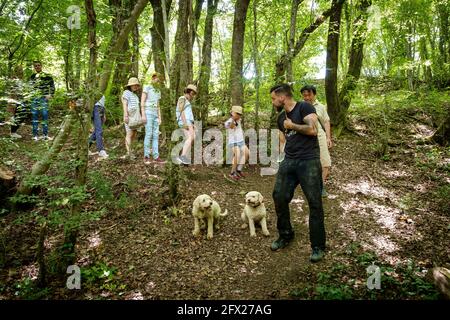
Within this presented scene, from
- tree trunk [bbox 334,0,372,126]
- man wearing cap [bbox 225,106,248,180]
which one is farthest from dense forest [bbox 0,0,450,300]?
tree trunk [bbox 334,0,372,126]

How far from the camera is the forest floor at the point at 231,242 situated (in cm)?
462

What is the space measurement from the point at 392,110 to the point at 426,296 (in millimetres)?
11285

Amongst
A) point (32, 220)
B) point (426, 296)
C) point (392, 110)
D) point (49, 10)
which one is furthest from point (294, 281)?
point (392, 110)

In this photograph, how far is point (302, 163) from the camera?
4.88 m

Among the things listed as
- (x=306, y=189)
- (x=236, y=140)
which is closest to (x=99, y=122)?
(x=236, y=140)

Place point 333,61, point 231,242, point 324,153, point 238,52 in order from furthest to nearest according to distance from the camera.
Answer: point 333,61 → point 238,52 → point 324,153 → point 231,242

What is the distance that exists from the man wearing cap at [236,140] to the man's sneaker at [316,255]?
3.65 m

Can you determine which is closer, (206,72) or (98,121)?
(98,121)

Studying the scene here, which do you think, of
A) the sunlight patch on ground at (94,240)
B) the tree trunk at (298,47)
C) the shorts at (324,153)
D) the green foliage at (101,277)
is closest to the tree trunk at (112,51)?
the sunlight patch on ground at (94,240)

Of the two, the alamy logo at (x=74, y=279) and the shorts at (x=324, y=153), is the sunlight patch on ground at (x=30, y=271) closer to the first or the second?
the alamy logo at (x=74, y=279)

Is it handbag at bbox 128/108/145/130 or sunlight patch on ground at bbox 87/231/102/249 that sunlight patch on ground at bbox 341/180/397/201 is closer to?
handbag at bbox 128/108/145/130

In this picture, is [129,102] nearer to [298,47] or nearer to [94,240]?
[94,240]

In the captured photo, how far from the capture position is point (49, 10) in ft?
30.5

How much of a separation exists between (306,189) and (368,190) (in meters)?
4.18
